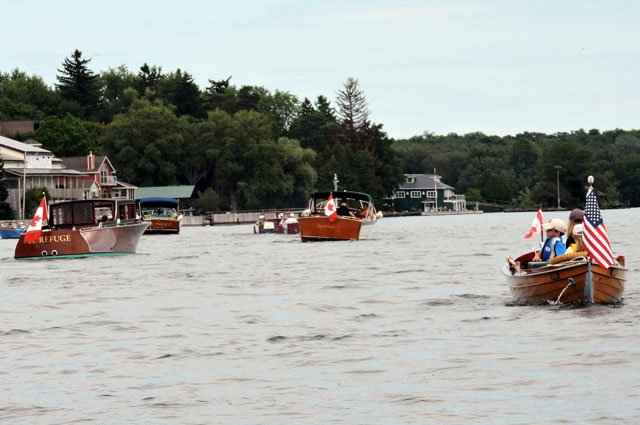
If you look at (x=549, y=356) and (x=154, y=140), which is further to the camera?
(x=154, y=140)

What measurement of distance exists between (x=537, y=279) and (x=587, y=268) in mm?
1301

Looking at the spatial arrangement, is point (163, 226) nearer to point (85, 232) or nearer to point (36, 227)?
point (85, 232)

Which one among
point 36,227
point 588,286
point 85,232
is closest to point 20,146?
point 85,232

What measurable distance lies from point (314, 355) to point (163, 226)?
74285mm

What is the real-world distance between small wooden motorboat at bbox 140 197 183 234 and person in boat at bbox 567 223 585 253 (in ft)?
227

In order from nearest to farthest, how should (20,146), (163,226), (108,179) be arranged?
1. (163,226)
2. (20,146)
3. (108,179)

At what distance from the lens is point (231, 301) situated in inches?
1064

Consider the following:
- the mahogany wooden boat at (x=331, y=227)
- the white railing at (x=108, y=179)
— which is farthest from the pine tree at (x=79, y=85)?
the mahogany wooden boat at (x=331, y=227)

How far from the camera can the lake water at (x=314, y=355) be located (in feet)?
43.2

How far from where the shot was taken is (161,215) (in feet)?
306

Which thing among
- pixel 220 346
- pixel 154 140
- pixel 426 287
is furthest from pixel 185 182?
pixel 220 346

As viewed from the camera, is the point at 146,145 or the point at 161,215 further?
the point at 146,145

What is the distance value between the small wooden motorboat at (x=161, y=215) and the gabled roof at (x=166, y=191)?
45417mm

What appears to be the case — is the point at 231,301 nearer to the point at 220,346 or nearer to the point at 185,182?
the point at 220,346
